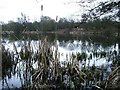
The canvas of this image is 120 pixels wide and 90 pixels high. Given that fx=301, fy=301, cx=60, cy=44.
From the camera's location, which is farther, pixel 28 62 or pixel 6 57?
pixel 6 57

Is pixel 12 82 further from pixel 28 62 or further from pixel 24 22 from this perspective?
pixel 24 22

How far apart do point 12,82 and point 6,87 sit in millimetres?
458

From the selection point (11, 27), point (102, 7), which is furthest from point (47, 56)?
point (11, 27)

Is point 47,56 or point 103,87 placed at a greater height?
point 47,56

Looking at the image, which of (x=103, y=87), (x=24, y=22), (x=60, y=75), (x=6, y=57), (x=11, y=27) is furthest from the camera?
(x=11, y=27)

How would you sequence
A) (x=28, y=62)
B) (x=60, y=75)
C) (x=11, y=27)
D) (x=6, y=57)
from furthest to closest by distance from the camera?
1. (x=11, y=27)
2. (x=6, y=57)
3. (x=28, y=62)
4. (x=60, y=75)

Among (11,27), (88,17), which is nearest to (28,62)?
(88,17)

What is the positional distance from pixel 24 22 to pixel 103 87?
10.7 ft

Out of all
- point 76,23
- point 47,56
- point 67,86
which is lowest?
point 67,86

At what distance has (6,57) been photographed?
7594 mm

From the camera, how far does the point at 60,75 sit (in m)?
6.45

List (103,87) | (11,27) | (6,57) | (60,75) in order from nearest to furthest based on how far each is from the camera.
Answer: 1. (103,87)
2. (60,75)
3. (6,57)
4. (11,27)

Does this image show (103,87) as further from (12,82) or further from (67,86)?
(12,82)

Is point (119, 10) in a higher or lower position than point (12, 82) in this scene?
higher
